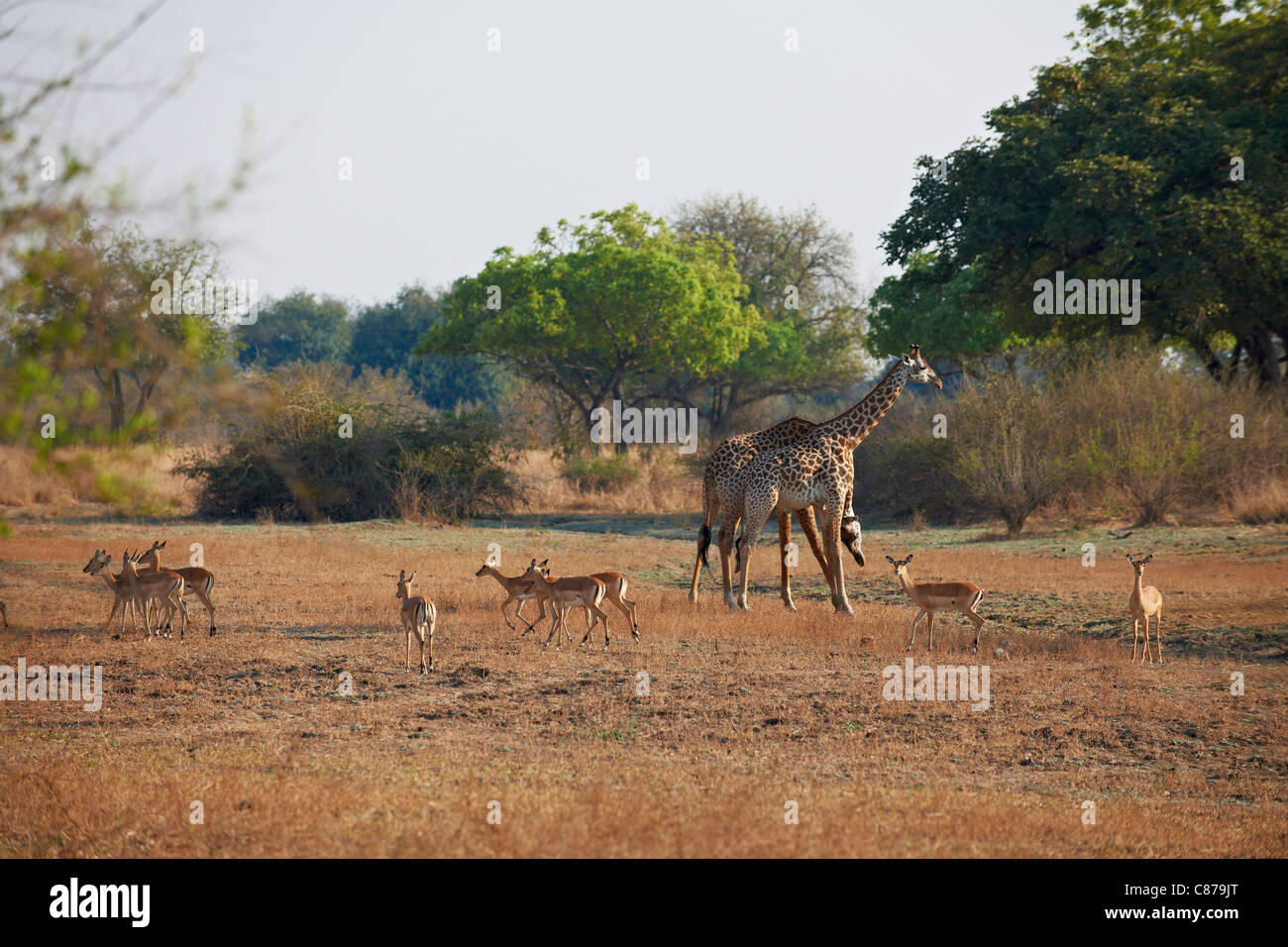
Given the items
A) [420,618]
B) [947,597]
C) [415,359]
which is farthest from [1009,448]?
[415,359]

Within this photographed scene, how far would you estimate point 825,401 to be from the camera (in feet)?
219

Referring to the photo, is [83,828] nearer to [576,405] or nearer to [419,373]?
[576,405]

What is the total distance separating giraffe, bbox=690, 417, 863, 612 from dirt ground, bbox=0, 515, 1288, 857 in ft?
2.23

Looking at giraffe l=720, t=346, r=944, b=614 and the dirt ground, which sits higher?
giraffe l=720, t=346, r=944, b=614

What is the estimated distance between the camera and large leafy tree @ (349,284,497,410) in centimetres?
6781

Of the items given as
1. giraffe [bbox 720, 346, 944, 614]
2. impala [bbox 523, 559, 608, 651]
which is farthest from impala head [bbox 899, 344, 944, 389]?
impala [bbox 523, 559, 608, 651]

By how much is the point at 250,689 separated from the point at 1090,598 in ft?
35.6

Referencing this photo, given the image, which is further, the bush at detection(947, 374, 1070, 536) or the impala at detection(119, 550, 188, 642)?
the bush at detection(947, 374, 1070, 536)

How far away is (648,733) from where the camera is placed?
27.7 ft

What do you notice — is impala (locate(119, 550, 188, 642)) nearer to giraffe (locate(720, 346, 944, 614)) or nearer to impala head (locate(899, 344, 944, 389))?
giraffe (locate(720, 346, 944, 614))

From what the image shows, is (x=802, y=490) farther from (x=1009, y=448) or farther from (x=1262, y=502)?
(x=1262, y=502)

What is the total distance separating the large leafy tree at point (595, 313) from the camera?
128 feet

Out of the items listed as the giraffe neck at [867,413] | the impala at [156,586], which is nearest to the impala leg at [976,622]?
the giraffe neck at [867,413]

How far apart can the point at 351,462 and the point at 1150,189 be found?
→ 1922 centimetres
